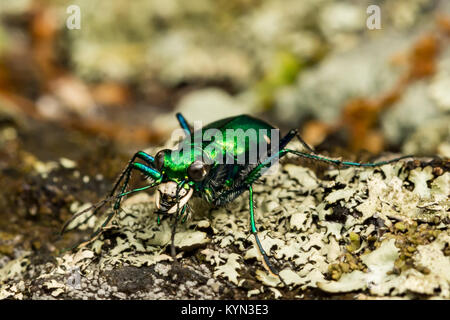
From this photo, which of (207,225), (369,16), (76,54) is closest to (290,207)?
(207,225)

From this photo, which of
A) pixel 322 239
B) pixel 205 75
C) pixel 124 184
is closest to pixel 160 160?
pixel 124 184

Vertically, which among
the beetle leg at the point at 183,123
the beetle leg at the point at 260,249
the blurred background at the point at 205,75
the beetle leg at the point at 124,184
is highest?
the blurred background at the point at 205,75

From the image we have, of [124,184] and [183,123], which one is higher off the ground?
[183,123]

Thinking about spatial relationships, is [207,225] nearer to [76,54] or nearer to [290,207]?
[290,207]

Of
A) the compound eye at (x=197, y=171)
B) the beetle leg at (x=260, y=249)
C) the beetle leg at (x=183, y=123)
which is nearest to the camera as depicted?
the beetle leg at (x=260, y=249)

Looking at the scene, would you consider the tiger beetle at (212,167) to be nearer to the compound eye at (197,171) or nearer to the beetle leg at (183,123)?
the compound eye at (197,171)

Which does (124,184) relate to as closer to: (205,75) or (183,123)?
(183,123)

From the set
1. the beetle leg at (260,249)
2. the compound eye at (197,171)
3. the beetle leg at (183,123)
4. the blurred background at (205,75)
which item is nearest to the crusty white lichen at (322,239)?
the beetle leg at (260,249)
